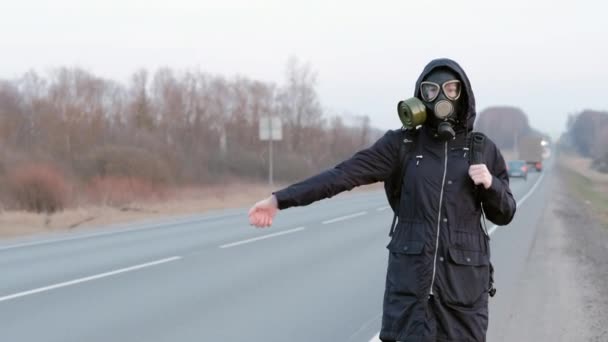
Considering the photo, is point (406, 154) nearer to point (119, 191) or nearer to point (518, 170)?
point (119, 191)

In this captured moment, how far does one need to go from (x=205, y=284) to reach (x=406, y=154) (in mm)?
5853

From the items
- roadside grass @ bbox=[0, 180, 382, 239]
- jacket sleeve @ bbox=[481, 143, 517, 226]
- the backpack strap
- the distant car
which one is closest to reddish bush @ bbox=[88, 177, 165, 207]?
roadside grass @ bbox=[0, 180, 382, 239]

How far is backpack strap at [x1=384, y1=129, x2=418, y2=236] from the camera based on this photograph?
332 cm

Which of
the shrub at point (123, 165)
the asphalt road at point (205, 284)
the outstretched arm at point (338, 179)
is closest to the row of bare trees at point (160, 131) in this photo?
the shrub at point (123, 165)

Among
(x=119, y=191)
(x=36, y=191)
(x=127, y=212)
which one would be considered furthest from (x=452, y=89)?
(x=119, y=191)

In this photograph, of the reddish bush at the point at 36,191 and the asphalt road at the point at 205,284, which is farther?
the reddish bush at the point at 36,191

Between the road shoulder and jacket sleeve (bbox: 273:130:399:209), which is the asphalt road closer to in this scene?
the road shoulder

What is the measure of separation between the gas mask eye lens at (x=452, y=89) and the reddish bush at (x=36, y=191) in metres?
19.6

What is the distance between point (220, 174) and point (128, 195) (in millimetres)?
15161

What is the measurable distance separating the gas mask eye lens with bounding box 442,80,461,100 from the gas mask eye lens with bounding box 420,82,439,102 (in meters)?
0.04

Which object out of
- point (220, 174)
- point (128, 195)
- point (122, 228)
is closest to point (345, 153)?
point (220, 174)

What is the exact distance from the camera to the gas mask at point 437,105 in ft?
10.5

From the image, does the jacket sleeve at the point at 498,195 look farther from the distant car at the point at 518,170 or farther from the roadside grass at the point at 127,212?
the distant car at the point at 518,170

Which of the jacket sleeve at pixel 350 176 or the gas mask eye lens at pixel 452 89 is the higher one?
the gas mask eye lens at pixel 452 89
